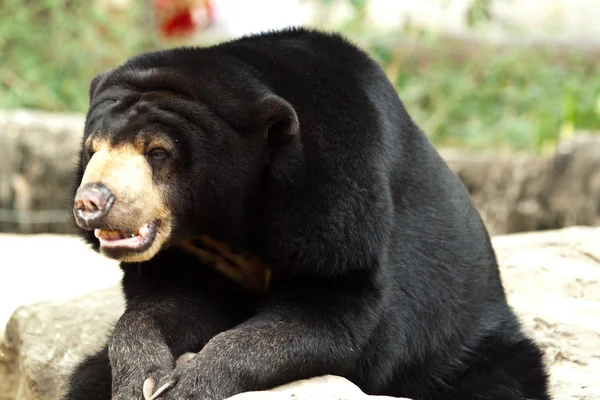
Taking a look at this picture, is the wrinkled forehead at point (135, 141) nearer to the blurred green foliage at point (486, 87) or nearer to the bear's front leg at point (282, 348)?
the bear's front leg at point (282, 348)

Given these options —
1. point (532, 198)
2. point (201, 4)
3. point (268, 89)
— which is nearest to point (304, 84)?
point (268, 89)

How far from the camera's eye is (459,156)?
9133mm

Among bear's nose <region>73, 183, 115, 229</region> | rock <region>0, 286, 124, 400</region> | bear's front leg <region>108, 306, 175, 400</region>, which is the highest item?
bear's nose <region>73, 183, 115, 229</region>

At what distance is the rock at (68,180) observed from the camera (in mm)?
8492

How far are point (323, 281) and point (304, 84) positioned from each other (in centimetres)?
73

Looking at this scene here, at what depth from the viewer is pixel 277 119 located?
11.3 feet

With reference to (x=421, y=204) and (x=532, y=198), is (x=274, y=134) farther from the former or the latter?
(x=532, y=198)

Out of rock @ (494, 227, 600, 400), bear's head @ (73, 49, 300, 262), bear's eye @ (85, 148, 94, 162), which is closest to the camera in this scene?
bear's head @ (73, 49, 300, 262)

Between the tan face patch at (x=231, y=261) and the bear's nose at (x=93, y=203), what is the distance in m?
0.56

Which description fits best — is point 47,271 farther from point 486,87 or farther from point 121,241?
point 486,87

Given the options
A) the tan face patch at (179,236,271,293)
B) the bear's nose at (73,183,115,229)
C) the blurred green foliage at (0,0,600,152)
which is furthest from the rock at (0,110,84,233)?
the bear's nose at (73,183,115,229)

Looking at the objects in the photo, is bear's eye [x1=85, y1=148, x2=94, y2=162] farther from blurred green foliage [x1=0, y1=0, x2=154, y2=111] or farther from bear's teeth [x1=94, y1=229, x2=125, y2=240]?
blurred green foliage [x1=0, y1=0, x2=154, y2=111]

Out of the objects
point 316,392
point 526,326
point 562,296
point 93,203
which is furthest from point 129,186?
point 562,296

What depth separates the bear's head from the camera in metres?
3.34
